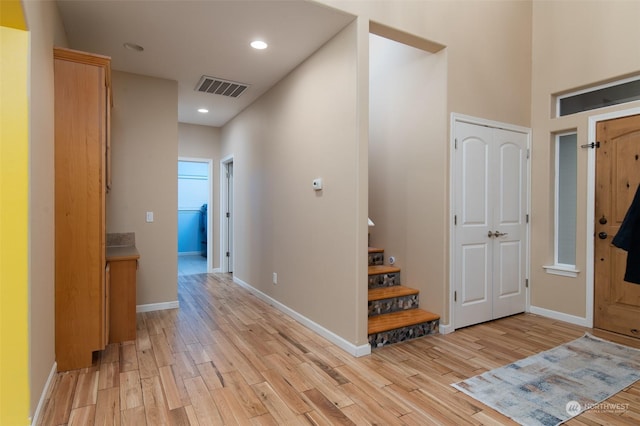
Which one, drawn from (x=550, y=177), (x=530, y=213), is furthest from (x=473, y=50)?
(x=530, y=213)

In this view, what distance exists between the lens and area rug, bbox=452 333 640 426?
84.0 inches

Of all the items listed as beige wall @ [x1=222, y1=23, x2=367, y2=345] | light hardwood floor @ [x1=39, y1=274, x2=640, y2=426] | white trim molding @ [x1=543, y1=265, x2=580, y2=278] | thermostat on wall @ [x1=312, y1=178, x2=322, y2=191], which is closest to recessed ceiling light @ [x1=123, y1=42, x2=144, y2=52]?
beige wall @ [x1=222, y1=23, x2=367, y2=345]

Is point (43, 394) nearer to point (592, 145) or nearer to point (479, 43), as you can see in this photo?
A: point (479, 43)

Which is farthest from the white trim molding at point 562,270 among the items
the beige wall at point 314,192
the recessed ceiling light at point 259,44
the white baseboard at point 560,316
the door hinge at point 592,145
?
the recessed ceiling light at point 259,44

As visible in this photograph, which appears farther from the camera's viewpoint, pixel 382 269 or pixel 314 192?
pixel 382 269

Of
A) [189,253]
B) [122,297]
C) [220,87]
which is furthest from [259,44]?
[189,253]

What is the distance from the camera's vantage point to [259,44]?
3.31m

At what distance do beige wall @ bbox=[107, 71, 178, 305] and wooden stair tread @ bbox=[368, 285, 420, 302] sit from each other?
249 cm

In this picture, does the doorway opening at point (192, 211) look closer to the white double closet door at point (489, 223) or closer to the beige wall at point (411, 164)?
the beige wall at point (411, 164)

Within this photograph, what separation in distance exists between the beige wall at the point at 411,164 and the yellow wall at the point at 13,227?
308cm

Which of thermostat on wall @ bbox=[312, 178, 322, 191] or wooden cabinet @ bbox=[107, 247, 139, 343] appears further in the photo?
thermostat on wall @ bbox=[312, 178, 322, 191]

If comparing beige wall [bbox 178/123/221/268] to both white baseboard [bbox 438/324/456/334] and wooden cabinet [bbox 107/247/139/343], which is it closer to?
wooden cabinet [bbox 107/247/139/343]

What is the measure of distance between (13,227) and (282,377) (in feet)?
6.15

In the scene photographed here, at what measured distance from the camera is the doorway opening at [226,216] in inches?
256
